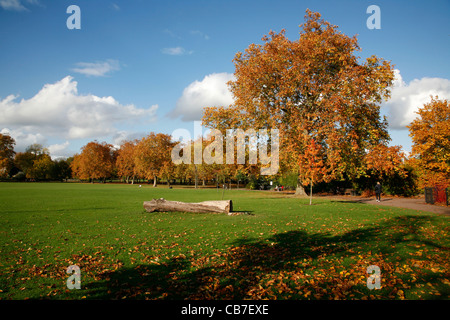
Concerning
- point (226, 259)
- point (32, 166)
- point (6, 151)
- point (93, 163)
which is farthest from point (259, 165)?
point (32, 166)

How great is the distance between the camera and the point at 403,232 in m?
9.45

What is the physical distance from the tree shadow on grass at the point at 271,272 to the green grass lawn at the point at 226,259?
0.02m

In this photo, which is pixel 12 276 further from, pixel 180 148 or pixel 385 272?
pixel 180 148

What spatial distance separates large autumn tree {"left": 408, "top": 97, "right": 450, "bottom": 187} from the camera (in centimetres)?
2488

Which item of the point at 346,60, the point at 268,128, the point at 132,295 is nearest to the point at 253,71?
the point at 268,128

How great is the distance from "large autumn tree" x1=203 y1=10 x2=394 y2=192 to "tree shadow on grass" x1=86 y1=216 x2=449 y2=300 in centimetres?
1238

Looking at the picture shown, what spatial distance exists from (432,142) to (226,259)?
92.8 feet

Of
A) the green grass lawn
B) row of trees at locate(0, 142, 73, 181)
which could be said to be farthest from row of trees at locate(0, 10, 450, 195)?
row of trees at locate(0, 142, 73, 181)

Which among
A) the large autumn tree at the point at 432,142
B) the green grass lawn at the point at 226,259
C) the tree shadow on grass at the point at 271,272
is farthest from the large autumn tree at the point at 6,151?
the large autumn tree at the point at 432,142

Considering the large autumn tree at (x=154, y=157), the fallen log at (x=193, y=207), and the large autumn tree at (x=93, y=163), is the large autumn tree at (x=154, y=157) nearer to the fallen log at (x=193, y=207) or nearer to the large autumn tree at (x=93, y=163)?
the large autumn tree at (x=93, y=163)

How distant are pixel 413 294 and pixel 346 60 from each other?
892 inches

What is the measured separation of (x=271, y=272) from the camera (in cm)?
593

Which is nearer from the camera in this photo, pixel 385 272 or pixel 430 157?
pixel 385 272

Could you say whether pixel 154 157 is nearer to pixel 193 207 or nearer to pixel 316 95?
pixel 316 95
